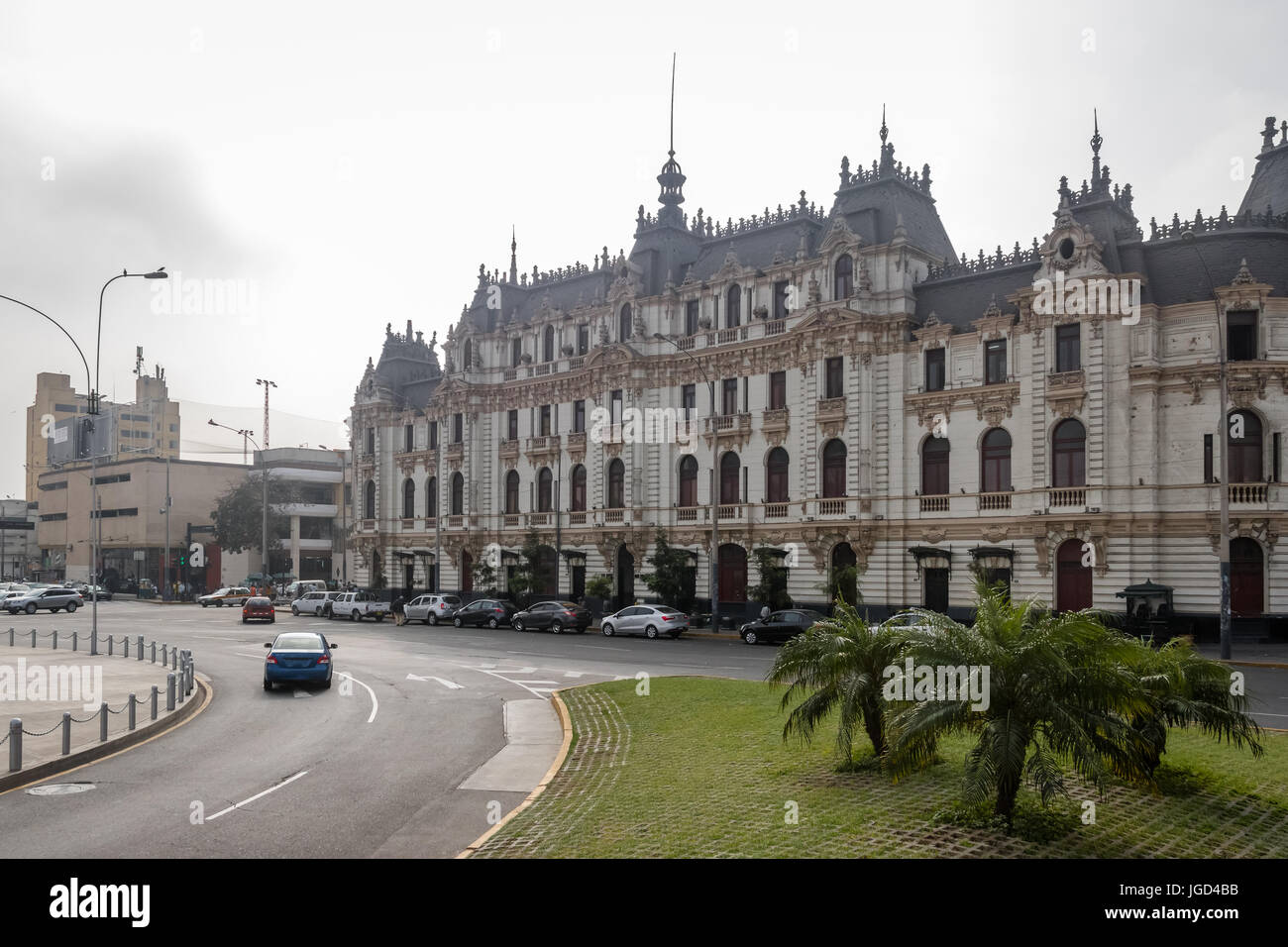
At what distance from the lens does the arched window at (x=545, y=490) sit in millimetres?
62781

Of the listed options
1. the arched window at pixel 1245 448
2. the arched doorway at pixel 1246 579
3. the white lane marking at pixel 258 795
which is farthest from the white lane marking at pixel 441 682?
the arched window at pixel 1245 448

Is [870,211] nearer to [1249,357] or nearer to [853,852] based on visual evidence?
[1249,357]

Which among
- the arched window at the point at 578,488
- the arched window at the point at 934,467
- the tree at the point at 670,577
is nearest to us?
the arched window at the point at 934,467

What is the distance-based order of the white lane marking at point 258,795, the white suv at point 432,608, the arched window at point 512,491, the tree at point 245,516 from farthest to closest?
the tree at point 245,516 < the arched window at point 512,491 < the white suv at point 432,608 < the white lane marking at point 258,795

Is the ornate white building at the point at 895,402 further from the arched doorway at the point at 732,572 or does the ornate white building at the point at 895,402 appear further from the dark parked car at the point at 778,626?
the dark parked car at the point at 778,626

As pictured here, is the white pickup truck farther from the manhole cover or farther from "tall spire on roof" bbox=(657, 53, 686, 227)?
the manhole cover

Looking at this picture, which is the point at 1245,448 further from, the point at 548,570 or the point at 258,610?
the point at 258,610

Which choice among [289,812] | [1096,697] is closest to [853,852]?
[1096,697]

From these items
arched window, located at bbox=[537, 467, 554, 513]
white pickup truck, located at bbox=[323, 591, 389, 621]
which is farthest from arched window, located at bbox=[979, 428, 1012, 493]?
white pickup truck, located at bbox=[323, 591, 389, 621]

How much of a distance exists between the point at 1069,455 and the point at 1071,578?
16.1 ft

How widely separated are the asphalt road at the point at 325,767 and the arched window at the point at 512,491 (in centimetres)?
2755

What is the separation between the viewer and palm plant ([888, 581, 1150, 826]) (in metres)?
10.1
